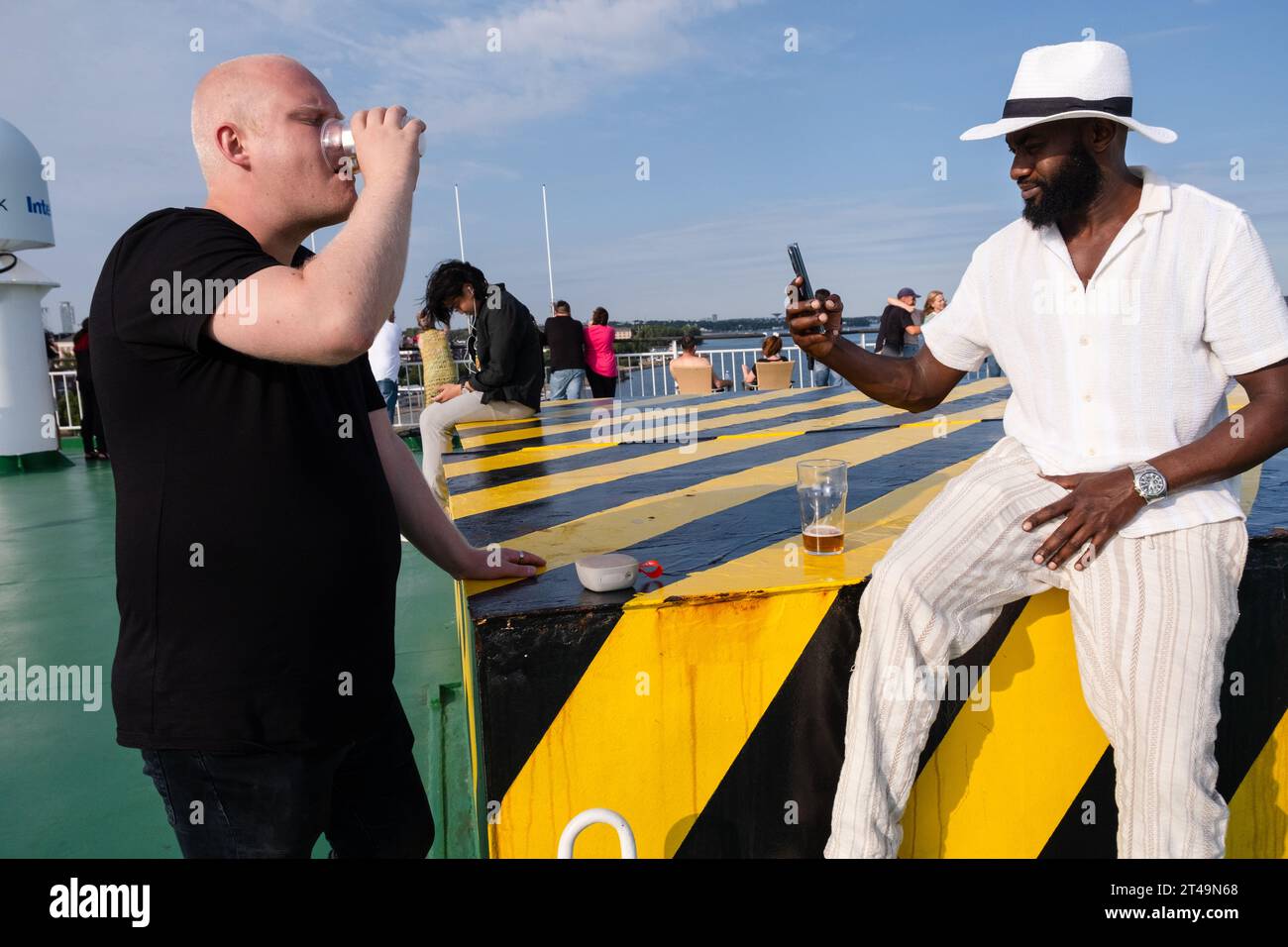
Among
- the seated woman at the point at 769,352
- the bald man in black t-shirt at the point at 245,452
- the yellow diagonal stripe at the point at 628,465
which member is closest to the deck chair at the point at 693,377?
the seated woman at the point at 769,352

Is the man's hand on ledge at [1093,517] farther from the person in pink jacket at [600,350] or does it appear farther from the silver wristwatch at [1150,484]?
the person in pink jacket at [600,350]

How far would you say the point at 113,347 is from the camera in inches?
56.1

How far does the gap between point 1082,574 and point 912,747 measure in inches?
20.8

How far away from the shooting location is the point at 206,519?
4.79 feet

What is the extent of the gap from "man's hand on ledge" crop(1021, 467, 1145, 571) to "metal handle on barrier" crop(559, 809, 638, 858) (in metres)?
1.05

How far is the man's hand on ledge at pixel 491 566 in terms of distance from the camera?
2.09 meters

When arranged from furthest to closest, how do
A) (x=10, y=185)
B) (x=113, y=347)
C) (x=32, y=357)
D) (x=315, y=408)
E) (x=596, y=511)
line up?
1. (x=32, y=357)
2. (x=10, y=185)
3. (x=596, y=511)
4. (x=315, y=408)
5. (x=113, y=347)

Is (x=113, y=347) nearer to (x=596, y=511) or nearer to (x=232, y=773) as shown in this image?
(x=232, y=773)

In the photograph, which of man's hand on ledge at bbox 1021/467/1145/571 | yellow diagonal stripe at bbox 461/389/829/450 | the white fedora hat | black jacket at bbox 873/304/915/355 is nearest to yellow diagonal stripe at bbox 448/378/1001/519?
yellow diagonal stripe at bbox 461/389/829/450

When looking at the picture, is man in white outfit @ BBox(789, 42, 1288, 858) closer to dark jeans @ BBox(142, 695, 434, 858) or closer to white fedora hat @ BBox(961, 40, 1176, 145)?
white fedora hat @ BBox(961, 40, 1176, 145)

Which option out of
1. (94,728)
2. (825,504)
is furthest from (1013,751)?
(94,728)

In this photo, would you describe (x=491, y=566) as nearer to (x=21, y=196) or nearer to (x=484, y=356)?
(x=484, y=356)
